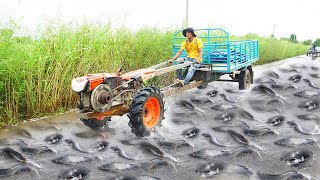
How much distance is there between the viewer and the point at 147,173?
432 cm

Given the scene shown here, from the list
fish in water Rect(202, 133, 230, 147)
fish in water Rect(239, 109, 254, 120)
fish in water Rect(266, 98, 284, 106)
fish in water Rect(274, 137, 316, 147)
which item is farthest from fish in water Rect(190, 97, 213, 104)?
fish in water Rect(274, 137, 316, 147)

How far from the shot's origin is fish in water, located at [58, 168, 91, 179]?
4363 millimetres

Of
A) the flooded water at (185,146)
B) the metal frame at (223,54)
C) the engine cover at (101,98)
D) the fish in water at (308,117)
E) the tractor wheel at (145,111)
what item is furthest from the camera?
the metal frame at (223,54)

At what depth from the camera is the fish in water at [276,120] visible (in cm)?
630

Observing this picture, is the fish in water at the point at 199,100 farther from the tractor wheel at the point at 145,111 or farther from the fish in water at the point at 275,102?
the tractor wheel at the point at 145,111

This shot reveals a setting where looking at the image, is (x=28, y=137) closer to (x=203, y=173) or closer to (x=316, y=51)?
(x=203, y=173)

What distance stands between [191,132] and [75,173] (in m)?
2.02

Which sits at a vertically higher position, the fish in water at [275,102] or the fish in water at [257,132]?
the fish in water at [275,102]

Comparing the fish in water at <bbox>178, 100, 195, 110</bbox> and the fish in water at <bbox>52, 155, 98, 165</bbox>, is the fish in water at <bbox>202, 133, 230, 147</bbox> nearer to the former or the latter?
the fish in water at <bbox>52, 155, 98, 165</bbox>

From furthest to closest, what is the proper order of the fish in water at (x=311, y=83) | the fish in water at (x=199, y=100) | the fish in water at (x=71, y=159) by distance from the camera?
the fish in water at (x=311, y=83) < the fish in water at (x=199, y=100) < the fish in water at (x=71, y=159)

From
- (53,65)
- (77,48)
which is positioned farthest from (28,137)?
(77,48)

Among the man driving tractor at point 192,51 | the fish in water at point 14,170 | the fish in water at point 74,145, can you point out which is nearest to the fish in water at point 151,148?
the fish in water at point 74,145

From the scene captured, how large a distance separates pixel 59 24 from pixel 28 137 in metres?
2.50

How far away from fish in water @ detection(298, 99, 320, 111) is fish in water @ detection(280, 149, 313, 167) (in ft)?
8.68
